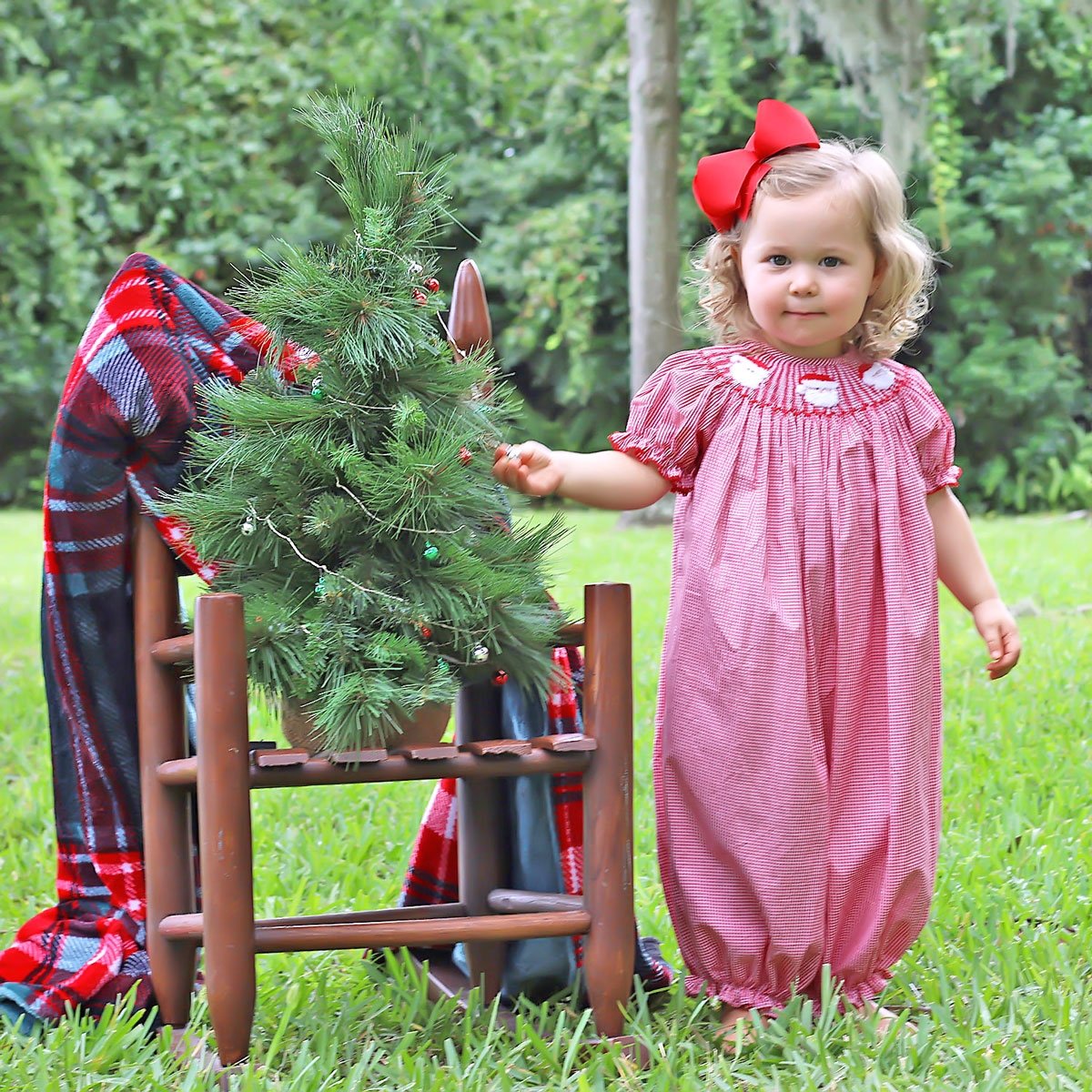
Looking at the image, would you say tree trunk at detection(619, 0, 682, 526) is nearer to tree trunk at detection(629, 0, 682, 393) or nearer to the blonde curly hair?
tree trunk at detection(629, 0, 682, 393)

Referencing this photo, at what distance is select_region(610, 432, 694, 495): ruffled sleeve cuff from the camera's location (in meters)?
2.03

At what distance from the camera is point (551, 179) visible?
457 inches

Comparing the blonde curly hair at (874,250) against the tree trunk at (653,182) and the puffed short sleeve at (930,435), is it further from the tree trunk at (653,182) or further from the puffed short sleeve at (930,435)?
the tree trunk at (653,182)

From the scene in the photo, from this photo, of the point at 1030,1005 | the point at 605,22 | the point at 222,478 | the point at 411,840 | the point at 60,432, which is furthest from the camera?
the point at 605,22

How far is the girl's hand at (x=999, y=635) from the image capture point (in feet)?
6.97

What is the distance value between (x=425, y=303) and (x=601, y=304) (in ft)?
32.5

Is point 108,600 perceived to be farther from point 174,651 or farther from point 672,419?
point 672,419

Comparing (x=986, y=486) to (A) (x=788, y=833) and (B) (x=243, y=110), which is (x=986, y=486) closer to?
(B) (x=243, y=110)

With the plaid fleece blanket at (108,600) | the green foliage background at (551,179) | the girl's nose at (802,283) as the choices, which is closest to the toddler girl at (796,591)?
the girl's nose at (802,283)

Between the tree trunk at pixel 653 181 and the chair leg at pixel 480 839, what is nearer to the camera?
the chair leg at pixel 480 839

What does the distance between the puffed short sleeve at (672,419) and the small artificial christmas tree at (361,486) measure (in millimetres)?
323

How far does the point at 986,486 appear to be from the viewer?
10602mm

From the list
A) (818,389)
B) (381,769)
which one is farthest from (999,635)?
(381,769)

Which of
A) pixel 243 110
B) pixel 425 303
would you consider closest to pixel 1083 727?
pixel 425 303
